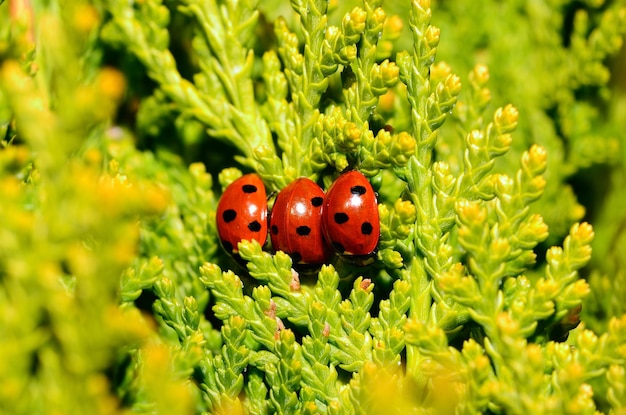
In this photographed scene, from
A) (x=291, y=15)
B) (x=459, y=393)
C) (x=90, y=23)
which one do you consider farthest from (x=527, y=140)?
(x=90, y=23)

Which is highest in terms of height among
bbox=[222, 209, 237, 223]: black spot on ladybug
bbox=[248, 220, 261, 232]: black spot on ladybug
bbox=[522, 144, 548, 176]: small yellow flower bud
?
bbox=[522, 144, 548, 176]: small yellow flower bud

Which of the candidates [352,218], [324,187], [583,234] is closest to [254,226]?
[324,187]

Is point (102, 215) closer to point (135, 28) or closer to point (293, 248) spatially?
point (293, 248)

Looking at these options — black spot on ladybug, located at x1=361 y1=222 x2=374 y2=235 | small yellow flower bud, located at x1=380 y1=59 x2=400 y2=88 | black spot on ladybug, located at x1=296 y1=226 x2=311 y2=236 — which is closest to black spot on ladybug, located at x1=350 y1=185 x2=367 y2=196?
black spot on ladybug, located at x1=361 y1=222 x2=374 y2=235

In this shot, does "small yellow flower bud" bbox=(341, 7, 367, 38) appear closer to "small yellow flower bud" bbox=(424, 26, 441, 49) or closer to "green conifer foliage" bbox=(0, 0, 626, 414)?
"green conifer foliage" bbox=(0, 0, 626, 414)

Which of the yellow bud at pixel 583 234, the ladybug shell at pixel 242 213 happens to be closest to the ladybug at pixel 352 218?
the ladybug shell at pixel 242 213

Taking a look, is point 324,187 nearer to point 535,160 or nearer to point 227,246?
point 227,246

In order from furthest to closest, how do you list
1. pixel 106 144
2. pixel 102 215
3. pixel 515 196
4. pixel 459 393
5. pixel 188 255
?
pixel 106 144 → pixel 188 255 → pixel 515 196 → pixel 459 393 → pixel 102 215
